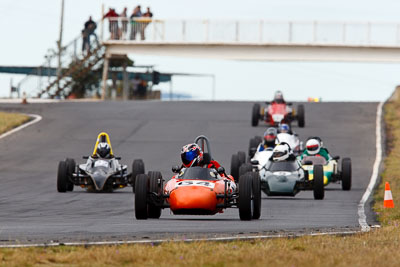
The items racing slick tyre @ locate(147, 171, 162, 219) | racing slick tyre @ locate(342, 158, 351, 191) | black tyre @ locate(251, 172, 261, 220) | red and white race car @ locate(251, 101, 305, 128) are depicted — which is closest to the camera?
racing slick tyre @ locate(147, 171, 162, 219)

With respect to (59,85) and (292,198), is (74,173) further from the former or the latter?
(59,85)

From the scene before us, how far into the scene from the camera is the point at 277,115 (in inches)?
1759

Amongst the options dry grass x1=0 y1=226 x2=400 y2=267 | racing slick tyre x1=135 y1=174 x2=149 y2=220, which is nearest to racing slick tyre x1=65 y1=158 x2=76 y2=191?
racing slick tyre x1=135 y1=174 x2=149 y2=220

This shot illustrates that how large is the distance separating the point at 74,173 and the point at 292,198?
549cm

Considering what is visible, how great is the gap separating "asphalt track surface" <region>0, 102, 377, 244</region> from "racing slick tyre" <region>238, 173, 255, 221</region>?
223 millimetres

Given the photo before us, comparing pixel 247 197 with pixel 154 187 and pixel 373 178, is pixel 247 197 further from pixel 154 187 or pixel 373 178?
pixel 373 178

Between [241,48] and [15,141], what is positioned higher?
[241,48]

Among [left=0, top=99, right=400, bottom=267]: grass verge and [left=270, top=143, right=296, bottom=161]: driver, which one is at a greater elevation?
[left=270, top=143, right=296, bottom=161]: driver

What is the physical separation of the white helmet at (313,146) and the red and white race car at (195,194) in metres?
11.0

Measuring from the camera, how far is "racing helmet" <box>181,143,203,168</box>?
743 inches

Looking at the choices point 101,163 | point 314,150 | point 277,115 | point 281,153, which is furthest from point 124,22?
point 281,153

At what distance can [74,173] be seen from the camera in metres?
26.8

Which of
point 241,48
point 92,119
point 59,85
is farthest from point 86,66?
point 92,119

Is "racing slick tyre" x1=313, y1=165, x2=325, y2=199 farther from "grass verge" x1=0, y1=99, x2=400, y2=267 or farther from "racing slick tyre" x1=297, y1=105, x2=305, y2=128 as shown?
"racing slick tyre" x1=297, y1=105, x2=305, y2=128
